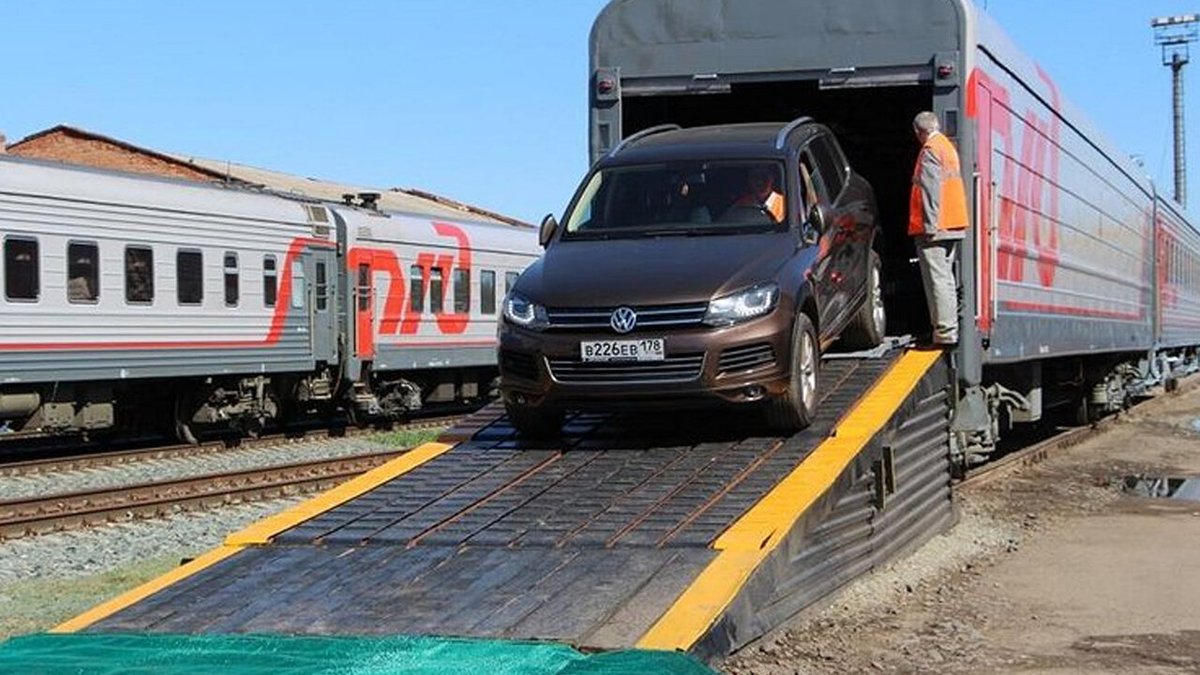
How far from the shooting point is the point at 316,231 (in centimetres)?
2394

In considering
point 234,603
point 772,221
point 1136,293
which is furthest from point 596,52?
point 1136,293

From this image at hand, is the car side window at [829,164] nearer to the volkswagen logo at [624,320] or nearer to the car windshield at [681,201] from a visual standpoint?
the car windshield at [681,201]

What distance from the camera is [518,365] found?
9273 millimetres

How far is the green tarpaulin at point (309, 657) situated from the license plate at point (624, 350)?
309cm

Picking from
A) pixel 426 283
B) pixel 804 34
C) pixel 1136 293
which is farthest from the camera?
pixel 426 283

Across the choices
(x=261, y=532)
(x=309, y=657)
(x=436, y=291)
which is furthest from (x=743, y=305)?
(x=436, y=291)

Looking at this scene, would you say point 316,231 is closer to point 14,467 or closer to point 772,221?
point 14,467

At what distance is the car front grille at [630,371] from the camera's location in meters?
8.77

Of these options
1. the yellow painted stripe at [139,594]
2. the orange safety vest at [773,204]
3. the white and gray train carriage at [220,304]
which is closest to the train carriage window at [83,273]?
the white and gray train carriage at [220,304]

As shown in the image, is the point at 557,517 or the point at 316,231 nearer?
the point at 557,517

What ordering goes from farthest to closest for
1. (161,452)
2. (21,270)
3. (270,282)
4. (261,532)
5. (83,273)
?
(270,282), (161,452), (83,273), (21,270), (261,532)

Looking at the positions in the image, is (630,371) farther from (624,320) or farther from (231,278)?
(231,278)

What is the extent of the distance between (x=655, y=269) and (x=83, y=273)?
37.8 ft

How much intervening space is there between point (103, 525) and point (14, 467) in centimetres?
483
